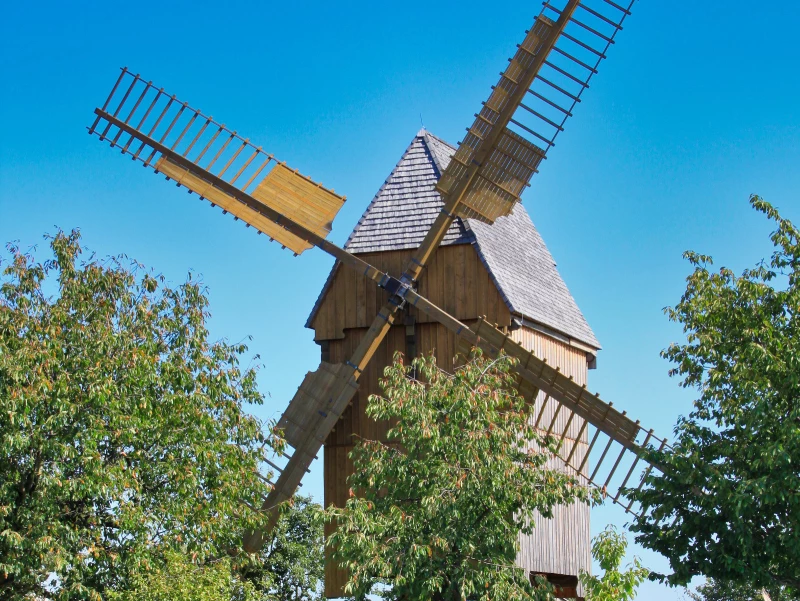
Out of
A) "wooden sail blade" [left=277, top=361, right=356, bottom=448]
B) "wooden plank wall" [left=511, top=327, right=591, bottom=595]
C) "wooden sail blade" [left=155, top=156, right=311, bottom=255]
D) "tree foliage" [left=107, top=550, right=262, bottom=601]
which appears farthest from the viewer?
"wooden sail blade" [left=155, top=156, right=311, bottom=255]

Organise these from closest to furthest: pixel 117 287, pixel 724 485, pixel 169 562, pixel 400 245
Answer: pixel 724 485, pixel 169 562, pixel 117 287, pixel 400 245

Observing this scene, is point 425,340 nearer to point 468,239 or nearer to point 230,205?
point 468,239

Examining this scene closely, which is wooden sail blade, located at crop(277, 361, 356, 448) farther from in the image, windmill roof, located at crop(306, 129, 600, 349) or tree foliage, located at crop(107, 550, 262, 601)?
tree foliage, located at crop(107, 550, 262, 601)

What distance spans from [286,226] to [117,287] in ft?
9.46

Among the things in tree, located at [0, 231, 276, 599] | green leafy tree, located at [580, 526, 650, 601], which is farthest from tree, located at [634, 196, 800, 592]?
tree, located at [0, 231, 276, 599]

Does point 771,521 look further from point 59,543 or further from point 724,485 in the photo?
point 59,543

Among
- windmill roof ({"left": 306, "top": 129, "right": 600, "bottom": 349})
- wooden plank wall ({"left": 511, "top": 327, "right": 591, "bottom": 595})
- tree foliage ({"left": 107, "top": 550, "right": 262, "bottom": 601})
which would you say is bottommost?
tree foliage ({"left": 107, "top": 550, "right": 262, "bottom": 601})

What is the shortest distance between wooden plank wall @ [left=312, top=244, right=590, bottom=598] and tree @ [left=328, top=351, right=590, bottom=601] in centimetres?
225

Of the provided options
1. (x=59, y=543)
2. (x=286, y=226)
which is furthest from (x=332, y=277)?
(x=59, y=543)

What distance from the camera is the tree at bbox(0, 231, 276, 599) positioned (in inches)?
601

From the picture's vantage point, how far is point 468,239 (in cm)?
1822

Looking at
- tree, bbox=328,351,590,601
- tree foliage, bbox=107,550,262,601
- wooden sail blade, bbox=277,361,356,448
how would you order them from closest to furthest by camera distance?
tree, bbox=328,351,590,601, tree foliage, bbox=107,550,262,601, wooden sail blade, bbox=277,361,356,448

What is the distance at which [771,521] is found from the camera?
49.9 ft

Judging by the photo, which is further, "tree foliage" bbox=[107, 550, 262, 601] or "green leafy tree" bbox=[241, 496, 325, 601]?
"green leafy tree" bbox=[241, 496, 325, 601]
